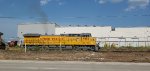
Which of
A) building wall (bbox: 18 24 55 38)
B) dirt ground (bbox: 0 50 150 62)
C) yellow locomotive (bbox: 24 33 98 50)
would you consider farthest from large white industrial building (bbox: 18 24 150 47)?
dirt ground (bbox: 0 50 150 62)

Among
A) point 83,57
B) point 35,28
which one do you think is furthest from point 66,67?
point 35,28

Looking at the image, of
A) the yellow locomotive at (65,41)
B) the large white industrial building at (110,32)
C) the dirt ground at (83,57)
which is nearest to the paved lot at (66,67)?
the dirt ground at (83,57)

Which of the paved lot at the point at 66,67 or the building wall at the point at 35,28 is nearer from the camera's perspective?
the paved lot at the point at 66,67

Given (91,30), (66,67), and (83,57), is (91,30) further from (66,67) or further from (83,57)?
(66,67)

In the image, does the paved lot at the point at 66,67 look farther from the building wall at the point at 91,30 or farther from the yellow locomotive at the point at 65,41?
the building wall at the point at 91,30

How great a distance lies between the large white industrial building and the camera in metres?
78.2

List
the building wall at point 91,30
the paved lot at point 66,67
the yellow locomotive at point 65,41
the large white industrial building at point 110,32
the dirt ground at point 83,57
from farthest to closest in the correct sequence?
the building wall at point 91,30 < the large white industrial building at point 110,32 < the yellow locomotive at point 65,41 < the dirt ground at point 83,57 < the paved lot at point 66,67

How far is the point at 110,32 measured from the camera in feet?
270

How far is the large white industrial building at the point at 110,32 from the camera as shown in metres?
78.2

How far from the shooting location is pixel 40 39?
59.4 m

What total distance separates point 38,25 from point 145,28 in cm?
2471

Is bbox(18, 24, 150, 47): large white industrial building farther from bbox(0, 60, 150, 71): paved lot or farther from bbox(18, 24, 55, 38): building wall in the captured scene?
bbox(0, 60, 150, 71): paved lot

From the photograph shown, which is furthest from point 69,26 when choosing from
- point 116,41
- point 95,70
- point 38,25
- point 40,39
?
point 95,70

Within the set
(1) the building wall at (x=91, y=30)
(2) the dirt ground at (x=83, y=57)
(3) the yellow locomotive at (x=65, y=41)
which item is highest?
(1) the building wall at (x=91, y=30)
